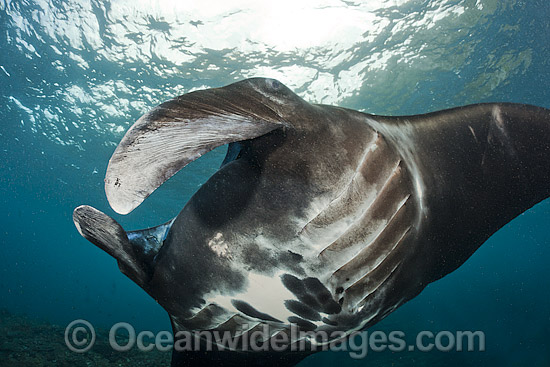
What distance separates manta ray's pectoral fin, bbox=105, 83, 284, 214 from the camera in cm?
106

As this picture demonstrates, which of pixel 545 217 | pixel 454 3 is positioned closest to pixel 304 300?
pixel 454 3

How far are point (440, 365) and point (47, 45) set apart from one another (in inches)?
825

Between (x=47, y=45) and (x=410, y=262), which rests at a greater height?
(x=47, y=45)

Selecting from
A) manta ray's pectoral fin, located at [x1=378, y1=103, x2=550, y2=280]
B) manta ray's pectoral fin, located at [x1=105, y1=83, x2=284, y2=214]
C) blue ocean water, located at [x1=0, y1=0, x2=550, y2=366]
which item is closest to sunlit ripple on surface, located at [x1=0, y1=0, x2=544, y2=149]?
blue ocean water, located at [x1=0, y1=0, x2=550, y2=366]

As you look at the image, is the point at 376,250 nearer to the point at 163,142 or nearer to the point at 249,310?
the point at 249,310

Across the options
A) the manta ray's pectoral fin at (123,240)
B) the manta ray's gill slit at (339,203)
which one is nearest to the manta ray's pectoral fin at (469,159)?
the manta ray's gill slit at (339,203)

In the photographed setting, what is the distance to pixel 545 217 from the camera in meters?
31.7

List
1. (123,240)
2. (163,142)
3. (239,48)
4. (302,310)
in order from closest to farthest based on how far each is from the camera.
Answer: (163,142)
(123,240)
(302,310)
(239,48)

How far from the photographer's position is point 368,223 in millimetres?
1650

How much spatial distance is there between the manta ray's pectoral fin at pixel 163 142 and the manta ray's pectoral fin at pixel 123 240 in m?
0.66

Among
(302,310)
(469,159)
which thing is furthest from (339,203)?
(469,159)

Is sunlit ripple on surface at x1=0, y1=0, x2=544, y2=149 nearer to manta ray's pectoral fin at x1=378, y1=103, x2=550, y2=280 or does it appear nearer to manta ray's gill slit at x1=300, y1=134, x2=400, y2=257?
manta ray's pectoral fin at x1=378, y1=103, x2=550, y2=280

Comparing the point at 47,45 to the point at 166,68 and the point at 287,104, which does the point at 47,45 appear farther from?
the point at 287,104

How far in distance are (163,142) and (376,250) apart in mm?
1332
